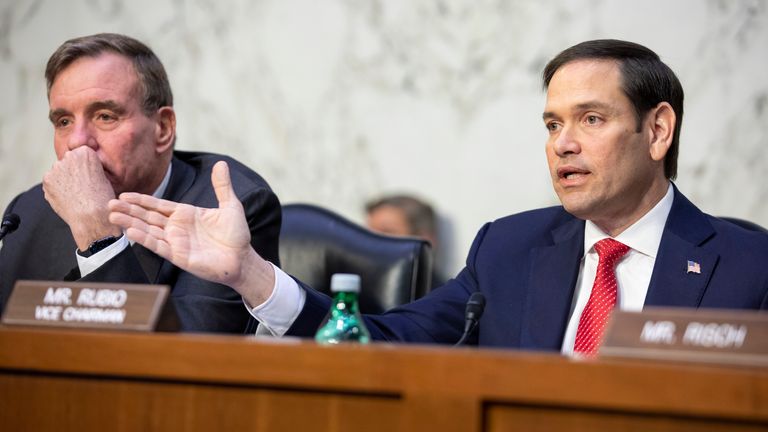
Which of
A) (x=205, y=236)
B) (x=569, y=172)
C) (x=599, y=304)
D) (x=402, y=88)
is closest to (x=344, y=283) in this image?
(x=205, y=236)

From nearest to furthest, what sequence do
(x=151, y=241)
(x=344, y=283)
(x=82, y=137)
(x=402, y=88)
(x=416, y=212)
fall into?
1. (x=344, y=283)
2. (x=151, y=241)
3. (x=82, y=137)
4. (x=416, y=212)
5. (x=402, y=88)

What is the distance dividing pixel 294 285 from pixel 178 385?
2.34 ft

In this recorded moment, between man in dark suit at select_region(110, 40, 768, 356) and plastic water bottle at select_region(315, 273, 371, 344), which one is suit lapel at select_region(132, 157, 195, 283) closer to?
man in dark suit at select_region(110, 40, 768, 356)

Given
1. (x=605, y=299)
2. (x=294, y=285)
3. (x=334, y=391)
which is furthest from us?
(x=605, y=299)

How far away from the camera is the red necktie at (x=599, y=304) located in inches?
87.0

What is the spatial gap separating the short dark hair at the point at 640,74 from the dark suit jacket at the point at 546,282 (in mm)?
214

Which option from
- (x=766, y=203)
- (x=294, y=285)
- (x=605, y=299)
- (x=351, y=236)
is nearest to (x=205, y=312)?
(x=294, y=285)

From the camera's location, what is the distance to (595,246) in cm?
238

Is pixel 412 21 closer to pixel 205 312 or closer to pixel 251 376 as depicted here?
pixel 205 312

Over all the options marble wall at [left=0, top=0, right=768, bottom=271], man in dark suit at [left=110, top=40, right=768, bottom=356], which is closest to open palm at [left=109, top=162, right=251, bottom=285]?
man in dark suit at [left=110, top=40, right=768, bottom=356]

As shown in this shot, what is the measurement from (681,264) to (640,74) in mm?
477

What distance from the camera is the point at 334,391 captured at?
1336 millimetres

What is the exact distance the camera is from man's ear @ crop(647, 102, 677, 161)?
8.07 feet

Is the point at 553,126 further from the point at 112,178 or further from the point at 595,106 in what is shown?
the point at 112,178
